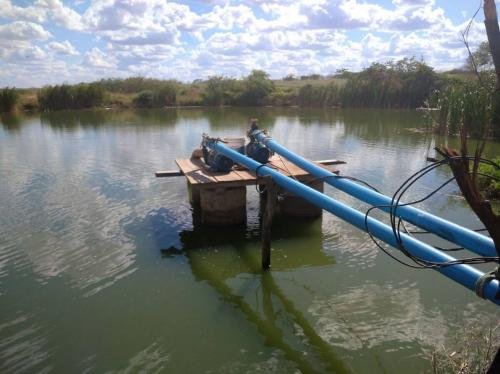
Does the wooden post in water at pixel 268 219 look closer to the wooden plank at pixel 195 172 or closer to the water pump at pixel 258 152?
the wooden plank at pixel 195 172

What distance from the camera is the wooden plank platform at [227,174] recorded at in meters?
7.62

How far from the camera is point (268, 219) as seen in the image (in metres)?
6.32

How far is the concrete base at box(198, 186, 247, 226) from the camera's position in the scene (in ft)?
26.1

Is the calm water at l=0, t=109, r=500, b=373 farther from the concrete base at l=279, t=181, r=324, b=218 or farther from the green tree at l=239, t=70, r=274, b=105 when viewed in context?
the green tree at l=239, t=70, r=274, b=105

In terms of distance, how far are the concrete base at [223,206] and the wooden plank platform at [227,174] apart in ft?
0.81

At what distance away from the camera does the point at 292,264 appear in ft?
22.0

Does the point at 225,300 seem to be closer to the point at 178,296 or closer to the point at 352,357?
the point at 178,296

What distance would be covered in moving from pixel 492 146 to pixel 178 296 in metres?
15.1

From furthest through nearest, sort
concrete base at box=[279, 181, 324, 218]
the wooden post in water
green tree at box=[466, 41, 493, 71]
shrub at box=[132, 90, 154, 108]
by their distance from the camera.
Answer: shrub at box=[132, 90, 154, 108] → concrete base at box=[279, 181, 324, 218] → the wooden post in water → green tree at box=[466, 41, 493, 71]

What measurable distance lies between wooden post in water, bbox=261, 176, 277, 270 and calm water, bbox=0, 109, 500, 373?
208 mm

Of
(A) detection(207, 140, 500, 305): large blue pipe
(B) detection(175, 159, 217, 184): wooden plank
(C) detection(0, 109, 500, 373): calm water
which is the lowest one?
(C) detection(0, 109, 500, 373): calm water

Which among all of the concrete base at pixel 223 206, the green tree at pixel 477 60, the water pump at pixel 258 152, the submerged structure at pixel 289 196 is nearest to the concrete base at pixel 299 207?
the submerged structure at pixel 289 196

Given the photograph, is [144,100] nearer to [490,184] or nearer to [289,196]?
[289,196]

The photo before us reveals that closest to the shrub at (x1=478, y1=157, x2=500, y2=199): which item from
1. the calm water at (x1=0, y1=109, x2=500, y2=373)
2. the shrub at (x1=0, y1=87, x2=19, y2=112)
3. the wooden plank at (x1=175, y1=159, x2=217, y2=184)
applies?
the calm water at (x1=0, y1=109, x2=500, y2=373)
